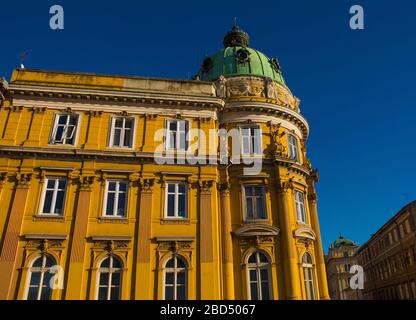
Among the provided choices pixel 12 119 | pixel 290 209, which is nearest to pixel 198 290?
pixel 290 209

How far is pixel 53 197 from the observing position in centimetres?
2053

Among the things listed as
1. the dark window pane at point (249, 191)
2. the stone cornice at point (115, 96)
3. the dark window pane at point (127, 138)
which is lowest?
the dark window pane at point (249, 191)

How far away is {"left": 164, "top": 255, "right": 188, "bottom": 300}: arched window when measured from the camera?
19.3 meters

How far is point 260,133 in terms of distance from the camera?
24.9m

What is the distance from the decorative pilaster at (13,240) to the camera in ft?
59.5

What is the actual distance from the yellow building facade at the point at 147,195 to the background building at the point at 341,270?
64.9m

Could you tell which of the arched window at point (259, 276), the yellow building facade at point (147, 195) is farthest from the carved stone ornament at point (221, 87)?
the arched window at point (259, 276)

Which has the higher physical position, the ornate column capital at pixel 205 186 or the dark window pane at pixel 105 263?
the ornate column capital at pixel 205 186

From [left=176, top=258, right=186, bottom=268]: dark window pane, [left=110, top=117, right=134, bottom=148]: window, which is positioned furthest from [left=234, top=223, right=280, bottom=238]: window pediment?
[left=110, top=117, right=134, bottom=148]: window

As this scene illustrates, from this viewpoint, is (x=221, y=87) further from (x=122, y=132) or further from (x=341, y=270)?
(x=341, y=270)

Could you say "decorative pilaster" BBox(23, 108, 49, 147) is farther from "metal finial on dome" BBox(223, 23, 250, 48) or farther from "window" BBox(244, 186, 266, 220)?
"metal finial on dome" BBox(223, 23, 250, 48)

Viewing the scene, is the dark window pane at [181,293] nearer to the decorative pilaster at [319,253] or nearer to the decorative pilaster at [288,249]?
the decorative pilaster at [288,249]

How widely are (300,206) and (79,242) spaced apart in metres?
15.5

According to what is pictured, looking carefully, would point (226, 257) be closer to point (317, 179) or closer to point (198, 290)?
point (198, 290)
